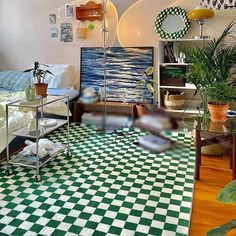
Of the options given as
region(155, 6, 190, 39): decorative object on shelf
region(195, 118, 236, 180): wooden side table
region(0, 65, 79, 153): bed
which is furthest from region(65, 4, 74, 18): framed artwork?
region(195, 118, 236, 180): wooden side table

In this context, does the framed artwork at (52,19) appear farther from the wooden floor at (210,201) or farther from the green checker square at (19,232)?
the green checker square at (19,232)

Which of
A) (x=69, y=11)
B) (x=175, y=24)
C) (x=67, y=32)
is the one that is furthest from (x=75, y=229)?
(x=69, y=11)

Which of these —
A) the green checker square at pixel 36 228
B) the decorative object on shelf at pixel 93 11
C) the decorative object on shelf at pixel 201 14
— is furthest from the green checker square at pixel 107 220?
the decorative object on shelf at pixel 201 14

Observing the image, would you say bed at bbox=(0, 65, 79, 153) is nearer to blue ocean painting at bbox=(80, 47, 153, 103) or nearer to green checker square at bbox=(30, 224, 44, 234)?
blue ocean painting at bbox=(80, 47, 153, 103)

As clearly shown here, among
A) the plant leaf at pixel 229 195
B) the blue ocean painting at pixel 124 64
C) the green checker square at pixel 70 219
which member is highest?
the blue ocean painting at pixel 124 64

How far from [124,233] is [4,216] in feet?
2.85

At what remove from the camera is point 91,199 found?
2172 mm

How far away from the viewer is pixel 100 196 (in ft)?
7.27

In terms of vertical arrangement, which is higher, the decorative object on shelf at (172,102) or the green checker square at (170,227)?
the decorative object on shelf at (172,102)

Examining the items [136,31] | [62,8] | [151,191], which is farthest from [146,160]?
[62,8]

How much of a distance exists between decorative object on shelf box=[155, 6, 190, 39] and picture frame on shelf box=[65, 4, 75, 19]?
1410 millimetres

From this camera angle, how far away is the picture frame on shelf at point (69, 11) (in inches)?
174

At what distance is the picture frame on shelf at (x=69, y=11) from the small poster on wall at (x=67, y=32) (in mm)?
128

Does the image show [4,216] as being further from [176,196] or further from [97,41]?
[97,41]
